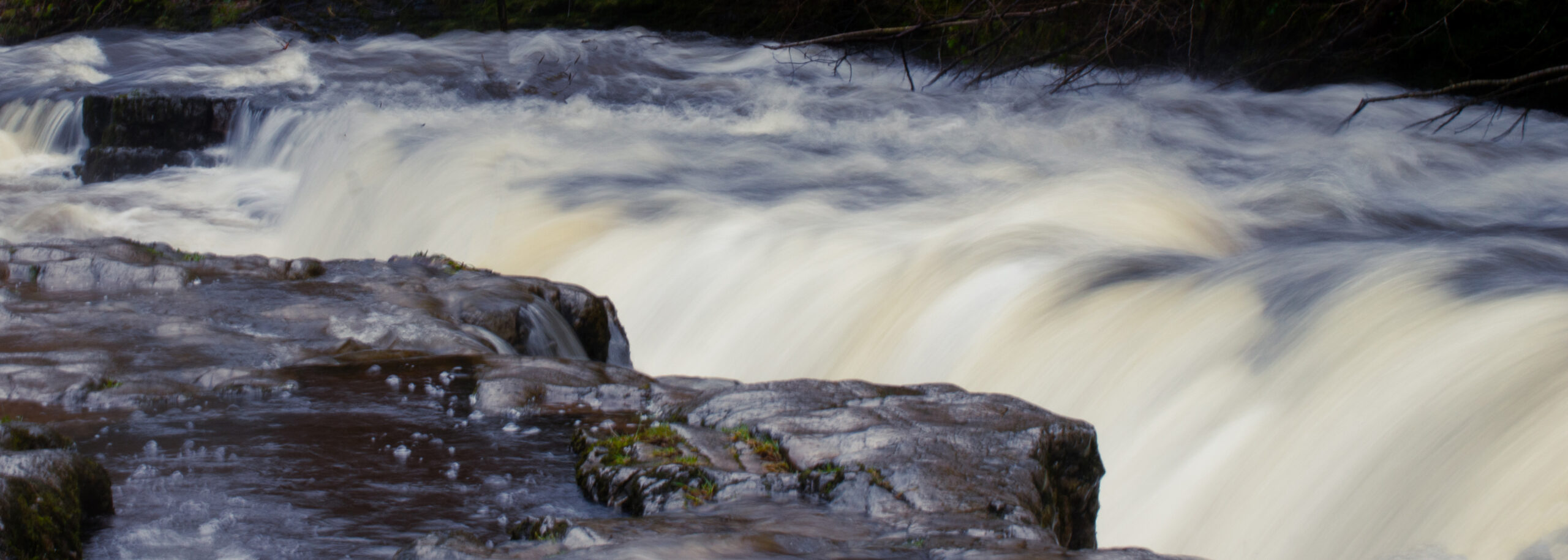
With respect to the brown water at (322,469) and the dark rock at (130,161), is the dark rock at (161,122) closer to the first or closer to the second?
the dark rock at (130,161)

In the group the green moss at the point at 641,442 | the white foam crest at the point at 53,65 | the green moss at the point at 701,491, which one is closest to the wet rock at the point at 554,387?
the green moss at the point at 641,442

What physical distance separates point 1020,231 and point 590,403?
3295 mm

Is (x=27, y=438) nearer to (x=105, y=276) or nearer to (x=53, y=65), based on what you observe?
(x=105, y=276)

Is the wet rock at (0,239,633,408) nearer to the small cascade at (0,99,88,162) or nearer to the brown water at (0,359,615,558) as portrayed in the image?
the brown water at (0,359,615,558)

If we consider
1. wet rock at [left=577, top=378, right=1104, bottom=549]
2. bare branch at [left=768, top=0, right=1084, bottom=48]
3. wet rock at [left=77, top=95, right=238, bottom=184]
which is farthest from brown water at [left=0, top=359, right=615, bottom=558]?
wet rock at [left=77, top=95, right=238, bottom=184]

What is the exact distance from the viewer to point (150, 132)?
10875 mm

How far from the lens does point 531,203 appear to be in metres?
7.79

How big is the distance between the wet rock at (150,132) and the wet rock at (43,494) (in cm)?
911

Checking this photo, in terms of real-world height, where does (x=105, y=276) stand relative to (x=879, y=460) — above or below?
below

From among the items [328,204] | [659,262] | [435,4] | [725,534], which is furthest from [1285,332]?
[435,4]

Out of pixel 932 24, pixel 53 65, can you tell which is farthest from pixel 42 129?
pixel 932 24

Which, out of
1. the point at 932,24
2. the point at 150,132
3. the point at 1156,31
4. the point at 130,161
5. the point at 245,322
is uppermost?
the point at 1156,31

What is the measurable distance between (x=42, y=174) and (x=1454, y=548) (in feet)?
36.8

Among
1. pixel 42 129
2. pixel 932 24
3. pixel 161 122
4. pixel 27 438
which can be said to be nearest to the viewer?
pixel 27 438
